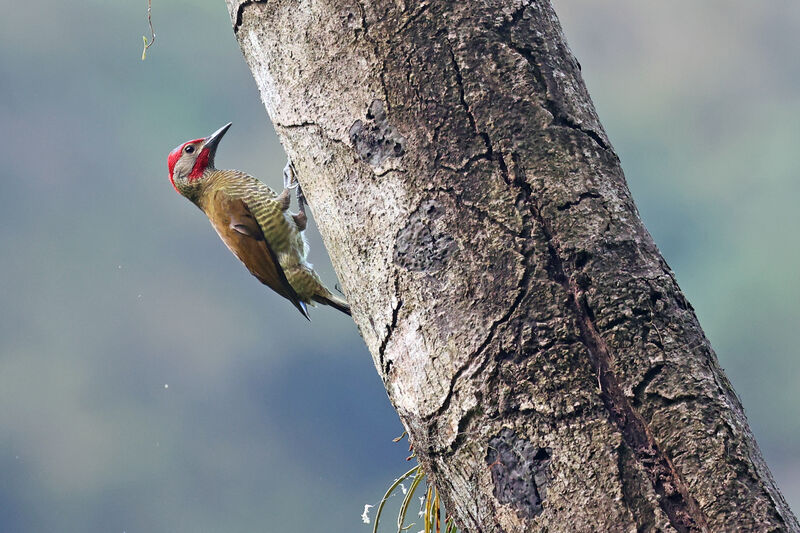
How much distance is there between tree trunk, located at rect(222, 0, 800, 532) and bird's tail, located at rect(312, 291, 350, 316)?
1.48 m

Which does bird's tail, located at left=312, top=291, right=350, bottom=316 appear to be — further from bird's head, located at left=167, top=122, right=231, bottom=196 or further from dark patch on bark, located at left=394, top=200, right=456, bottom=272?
dark patch on bark, located at left=394, top=200, right=456, bottom=272

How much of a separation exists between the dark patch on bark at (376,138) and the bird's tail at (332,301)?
5.20 feet

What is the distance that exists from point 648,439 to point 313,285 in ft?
6.21

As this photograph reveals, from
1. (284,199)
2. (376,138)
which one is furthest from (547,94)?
(284,199)

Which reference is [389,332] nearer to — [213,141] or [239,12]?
[239,12]

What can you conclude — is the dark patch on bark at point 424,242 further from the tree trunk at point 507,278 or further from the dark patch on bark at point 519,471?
the dark patch on bark at point 519,471

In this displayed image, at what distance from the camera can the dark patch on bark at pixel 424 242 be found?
107cm

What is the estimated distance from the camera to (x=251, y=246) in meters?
2.80

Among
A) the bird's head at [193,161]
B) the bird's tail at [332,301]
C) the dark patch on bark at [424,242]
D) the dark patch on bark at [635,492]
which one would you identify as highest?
the bird's head at [193,161]

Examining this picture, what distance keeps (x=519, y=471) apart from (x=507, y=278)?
26 centimetres

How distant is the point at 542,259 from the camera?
104 cm

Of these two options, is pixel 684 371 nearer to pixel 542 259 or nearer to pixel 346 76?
pixel 542 259

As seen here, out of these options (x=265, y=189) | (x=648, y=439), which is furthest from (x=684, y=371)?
(x=265, y=189)

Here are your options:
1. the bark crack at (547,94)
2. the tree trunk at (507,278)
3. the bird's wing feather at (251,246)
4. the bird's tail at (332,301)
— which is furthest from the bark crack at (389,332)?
the bird's wing feather at (251,246)
